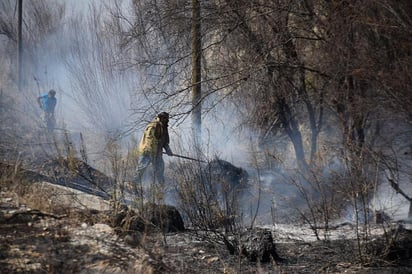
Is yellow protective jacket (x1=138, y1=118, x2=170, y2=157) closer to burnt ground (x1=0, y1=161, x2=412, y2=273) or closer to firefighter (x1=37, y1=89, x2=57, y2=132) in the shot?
burnt ground (x1=0, y1=161, x2=412, y2=273)

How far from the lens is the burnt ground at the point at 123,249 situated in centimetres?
495

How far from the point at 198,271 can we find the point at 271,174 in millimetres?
7783

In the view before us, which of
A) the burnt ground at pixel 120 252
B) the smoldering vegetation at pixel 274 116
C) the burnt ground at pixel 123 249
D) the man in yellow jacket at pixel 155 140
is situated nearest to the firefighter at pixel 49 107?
the smoldering vegetation at pixel 274 116

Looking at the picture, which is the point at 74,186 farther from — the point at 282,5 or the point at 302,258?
the point at 282,5

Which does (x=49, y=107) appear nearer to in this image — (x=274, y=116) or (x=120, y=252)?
(x=274, y=116)

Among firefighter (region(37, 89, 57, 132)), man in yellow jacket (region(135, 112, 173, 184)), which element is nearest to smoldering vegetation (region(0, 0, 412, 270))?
man in yellow jacket (region(135, 112, 173, 184))

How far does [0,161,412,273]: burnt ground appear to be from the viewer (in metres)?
4.95

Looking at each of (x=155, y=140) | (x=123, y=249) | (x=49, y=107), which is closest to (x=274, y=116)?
(x=155, y=140)

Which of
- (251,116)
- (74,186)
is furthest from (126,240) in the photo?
(251,116)

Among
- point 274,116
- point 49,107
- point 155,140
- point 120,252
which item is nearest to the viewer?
point 120,252

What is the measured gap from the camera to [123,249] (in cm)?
533

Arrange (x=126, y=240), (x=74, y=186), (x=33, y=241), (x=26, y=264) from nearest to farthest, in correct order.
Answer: (x=26, y=264) → (x=33, y=241) → (x=126, y=240) → (x=74, y=186)

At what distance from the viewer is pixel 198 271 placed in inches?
223

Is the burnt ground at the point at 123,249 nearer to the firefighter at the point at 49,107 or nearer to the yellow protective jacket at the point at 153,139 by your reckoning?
the yellow protective jacket at the point at 153,139
